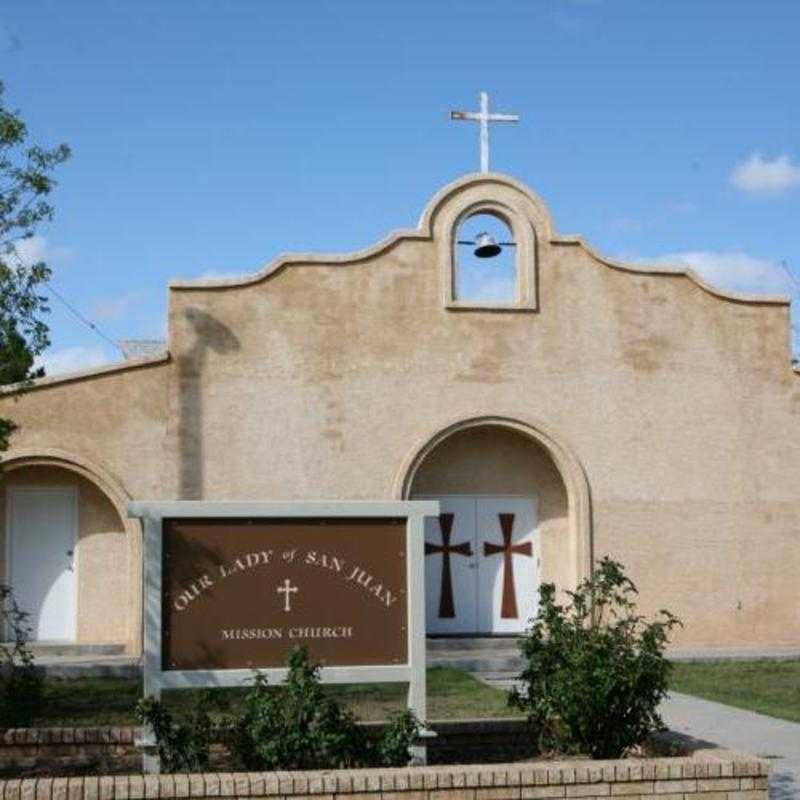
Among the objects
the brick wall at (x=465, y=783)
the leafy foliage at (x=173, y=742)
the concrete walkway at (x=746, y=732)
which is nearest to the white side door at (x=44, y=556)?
the concrete walkway at (x=746, y=732)

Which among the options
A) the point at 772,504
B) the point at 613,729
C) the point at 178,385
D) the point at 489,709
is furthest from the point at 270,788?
the point at 772,504

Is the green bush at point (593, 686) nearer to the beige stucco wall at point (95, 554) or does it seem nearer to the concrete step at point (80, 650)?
the concrete step at point (80, 650)

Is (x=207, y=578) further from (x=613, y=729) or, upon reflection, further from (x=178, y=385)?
(x=178, y=385)

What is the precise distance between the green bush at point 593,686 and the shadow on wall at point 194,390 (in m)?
11.2

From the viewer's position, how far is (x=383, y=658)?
927 cm

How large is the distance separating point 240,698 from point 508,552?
332 inches

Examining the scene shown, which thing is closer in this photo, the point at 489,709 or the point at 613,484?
the point at 489,709

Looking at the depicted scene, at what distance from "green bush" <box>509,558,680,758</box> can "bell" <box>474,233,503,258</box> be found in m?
11.9

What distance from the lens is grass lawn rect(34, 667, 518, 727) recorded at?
1317cm

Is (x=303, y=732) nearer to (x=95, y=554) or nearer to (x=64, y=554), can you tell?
(x=95, y=554)

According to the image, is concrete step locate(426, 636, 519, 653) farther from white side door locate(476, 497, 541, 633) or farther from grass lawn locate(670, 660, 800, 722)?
grass lawn locate(670, 660, 800, 722)

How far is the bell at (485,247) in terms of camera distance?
20.7 metres

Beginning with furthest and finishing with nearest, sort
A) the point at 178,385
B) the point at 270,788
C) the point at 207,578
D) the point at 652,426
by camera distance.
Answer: the point at 652,426 → the point at 178,385 → the point at 207,578 → the point at 270,788

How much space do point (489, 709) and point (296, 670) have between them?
558 cm
